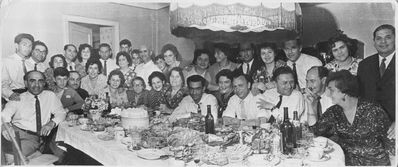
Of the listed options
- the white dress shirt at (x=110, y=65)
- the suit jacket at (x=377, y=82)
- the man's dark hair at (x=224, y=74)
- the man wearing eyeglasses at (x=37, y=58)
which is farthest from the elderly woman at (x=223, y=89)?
the man wearing eyeglasses at (x=37, y=58)

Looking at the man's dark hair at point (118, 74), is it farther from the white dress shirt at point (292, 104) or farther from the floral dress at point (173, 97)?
the white dress shirt at point (292, 104)

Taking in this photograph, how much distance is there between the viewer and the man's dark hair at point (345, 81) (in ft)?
7.80

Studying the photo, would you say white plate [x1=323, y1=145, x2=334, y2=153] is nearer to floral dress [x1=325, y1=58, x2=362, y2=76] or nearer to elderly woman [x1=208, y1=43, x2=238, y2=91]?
floral dress [x1=325, y1=58, x2=362, y2=76]

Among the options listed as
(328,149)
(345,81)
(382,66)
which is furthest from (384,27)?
(328,149)

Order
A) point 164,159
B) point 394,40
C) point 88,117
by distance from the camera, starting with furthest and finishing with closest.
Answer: point 88,117 < point 394,40 < point 164,159

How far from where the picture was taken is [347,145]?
238cm

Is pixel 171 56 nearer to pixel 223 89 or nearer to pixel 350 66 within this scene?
pixel 223 89

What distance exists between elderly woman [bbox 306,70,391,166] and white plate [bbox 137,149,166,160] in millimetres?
898

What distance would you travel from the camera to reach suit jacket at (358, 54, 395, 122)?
94.2 inches

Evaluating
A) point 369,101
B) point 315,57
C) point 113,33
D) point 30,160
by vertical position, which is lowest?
point 30,160

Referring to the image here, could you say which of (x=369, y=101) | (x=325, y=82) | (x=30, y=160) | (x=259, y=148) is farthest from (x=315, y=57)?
(x=30, y=160)

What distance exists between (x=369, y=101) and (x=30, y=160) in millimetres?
1948

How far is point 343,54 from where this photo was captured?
2418 mm

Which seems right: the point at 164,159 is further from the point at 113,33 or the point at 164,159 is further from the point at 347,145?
the point at 347,145
